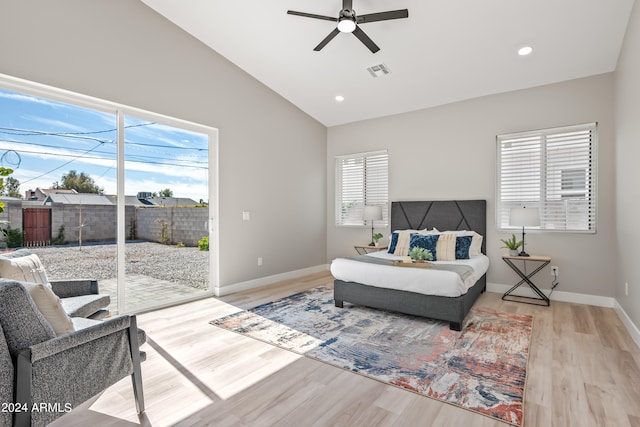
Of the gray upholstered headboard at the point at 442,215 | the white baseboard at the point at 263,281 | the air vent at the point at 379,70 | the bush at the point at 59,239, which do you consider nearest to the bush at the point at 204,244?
the white baseboard at the point at 263,281

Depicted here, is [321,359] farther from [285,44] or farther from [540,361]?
[285,44]

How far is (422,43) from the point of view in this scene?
386 centimetres

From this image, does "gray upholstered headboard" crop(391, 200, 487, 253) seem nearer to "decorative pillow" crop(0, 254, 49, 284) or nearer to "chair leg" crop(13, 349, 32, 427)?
"decorative pillow" crop(0, 254, 49, 284)

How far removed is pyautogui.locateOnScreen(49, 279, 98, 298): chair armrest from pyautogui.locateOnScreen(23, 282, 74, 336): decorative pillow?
1.16 meters

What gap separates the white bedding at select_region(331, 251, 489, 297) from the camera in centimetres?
328

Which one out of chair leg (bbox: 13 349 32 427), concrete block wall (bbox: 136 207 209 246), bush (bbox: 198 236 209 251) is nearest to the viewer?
chair leg (bbox: 13 349 32 427)

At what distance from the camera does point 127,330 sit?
6.07 ft

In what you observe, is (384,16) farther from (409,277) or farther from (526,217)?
(526,217)

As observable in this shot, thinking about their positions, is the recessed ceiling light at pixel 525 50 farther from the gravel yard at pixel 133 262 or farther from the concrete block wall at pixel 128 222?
the gravel yard at pixel 133 262

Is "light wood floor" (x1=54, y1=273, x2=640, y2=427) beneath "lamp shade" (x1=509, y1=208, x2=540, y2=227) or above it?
beneath

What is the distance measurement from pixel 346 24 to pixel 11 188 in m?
3.54

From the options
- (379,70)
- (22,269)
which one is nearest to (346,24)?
(379,70)

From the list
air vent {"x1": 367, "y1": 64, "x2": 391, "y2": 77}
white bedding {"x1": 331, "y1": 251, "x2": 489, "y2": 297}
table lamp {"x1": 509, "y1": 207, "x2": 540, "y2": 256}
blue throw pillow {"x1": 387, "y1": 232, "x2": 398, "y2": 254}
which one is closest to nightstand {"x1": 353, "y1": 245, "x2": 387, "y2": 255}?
blue throw pillow {"x1": 387, "y1": 232, "x2": 398, "y2": 254}

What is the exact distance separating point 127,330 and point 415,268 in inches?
107
